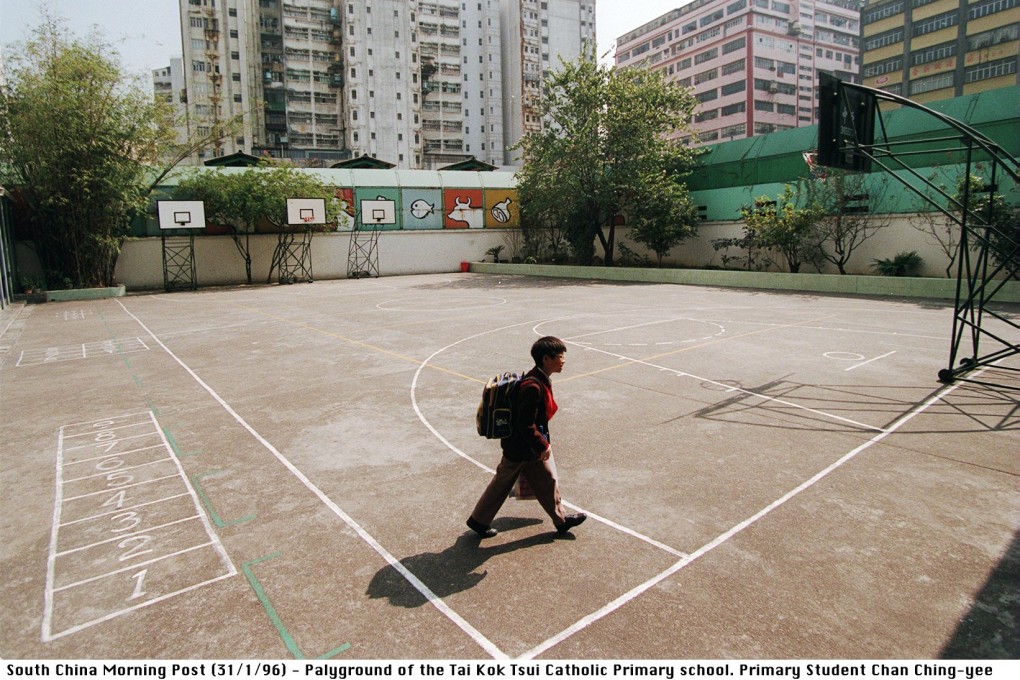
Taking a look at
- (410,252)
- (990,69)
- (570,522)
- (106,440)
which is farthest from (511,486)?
(990,69)

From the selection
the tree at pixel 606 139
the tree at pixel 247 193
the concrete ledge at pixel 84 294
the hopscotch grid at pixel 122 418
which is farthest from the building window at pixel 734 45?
the hopscotch grid at pixel 122 418

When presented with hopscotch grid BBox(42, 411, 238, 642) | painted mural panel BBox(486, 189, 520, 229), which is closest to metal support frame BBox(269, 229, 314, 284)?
painted mural panel BBox(486, 189, 520, 229)

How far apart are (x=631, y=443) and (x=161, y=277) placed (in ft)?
110

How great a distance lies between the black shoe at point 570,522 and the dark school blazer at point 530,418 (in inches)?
26.9

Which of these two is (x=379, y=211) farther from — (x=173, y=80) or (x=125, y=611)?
(x=173, y=80)

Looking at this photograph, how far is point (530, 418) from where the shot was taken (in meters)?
4.79

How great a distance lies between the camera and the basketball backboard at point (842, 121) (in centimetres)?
1055

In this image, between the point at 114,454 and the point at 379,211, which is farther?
the point at 379,211

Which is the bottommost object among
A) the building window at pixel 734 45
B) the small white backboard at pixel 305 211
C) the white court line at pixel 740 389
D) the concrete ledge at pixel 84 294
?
the white court line at pixel 740 389

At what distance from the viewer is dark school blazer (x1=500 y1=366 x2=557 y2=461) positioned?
187 inches

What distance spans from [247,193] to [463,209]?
13.9 metres

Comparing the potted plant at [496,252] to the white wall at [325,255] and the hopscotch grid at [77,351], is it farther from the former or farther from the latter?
the hopscotch grid at [77,351]

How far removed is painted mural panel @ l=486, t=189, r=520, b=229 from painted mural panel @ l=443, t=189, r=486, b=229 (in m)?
0.62

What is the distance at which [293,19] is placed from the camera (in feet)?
255
